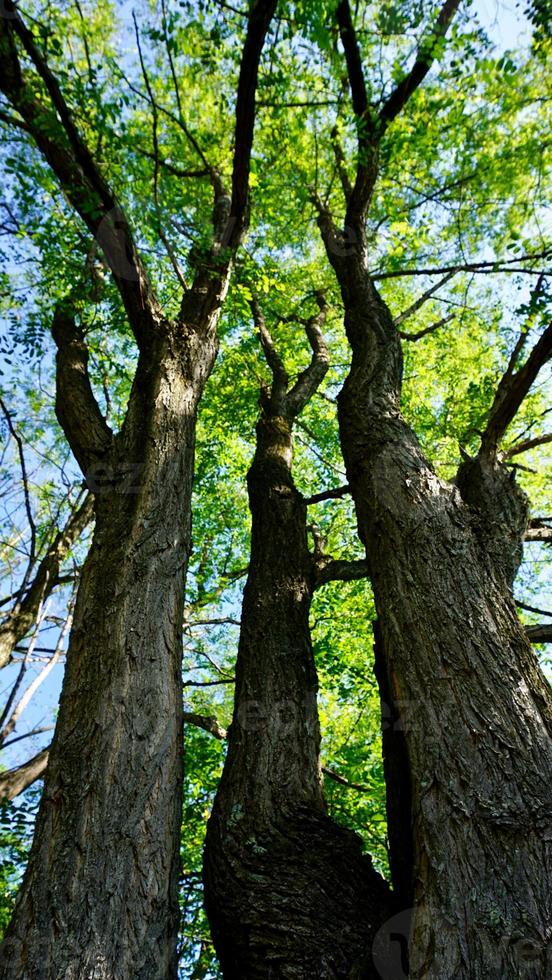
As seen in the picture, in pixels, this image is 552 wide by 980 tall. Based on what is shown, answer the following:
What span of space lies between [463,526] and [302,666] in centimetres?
150

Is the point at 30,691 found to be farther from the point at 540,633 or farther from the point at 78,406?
the point at 540,633

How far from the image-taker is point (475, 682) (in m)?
2.86

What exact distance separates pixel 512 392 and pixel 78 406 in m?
3.34

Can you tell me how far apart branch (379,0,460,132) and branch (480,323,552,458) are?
277cm

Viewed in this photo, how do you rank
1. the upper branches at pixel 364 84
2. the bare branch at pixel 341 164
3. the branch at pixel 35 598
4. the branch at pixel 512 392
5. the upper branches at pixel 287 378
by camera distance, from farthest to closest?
the bare branch at pixel 341 164 < the upper branches at pixel 287 378 < the branch at pixel 35 598 < the upper branches at pixel 364 84 < the branch at pixel 512 392

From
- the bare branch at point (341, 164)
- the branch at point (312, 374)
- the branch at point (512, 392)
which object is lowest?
the branch at point (512, 392)

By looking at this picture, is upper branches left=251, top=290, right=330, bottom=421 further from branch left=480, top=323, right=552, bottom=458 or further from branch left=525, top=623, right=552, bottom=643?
branch left=525, top=623, right=552, bottom=643

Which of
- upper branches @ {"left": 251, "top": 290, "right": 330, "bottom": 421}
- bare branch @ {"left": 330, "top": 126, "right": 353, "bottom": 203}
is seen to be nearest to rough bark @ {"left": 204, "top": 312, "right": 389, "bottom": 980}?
upper branches @ {"left": 251, "top": 290, "right": 330, "bottom": 421}

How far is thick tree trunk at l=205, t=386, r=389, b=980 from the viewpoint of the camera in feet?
8.68

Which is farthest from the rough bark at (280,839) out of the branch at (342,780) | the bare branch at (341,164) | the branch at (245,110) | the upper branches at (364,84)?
the bare branch at (341,164)

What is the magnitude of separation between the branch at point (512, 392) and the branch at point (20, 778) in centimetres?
548

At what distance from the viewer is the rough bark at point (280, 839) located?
2.65 meters

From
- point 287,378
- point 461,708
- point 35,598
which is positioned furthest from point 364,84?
point 35,598

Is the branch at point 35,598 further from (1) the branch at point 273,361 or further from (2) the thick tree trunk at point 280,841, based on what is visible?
(2) the thick tree trunk at point 280,841
